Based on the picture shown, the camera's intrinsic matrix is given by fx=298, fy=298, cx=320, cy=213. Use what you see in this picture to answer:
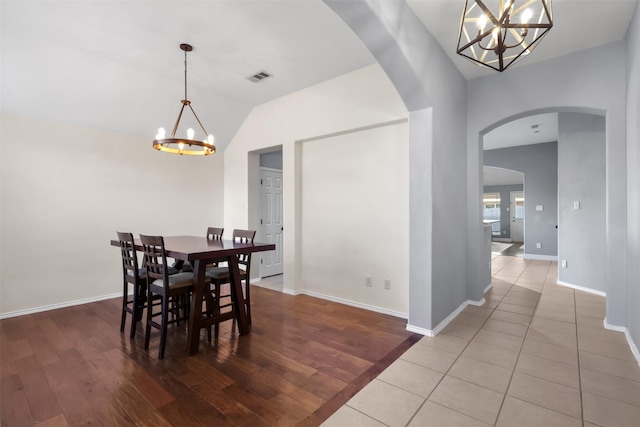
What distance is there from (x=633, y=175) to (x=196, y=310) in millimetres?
3929

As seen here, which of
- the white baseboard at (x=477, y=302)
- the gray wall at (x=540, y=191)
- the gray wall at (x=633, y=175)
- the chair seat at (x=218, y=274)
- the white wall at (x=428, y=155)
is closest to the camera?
the gray wall at (x=633, y=175)

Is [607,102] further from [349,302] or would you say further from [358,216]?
[349,302]

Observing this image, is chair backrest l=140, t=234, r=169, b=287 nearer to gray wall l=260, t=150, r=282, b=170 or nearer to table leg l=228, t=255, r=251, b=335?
table leg l=228, t=255, r=251, b=335

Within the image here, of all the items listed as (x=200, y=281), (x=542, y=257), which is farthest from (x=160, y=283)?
(x=542, y=257)

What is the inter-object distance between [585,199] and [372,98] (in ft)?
12.4

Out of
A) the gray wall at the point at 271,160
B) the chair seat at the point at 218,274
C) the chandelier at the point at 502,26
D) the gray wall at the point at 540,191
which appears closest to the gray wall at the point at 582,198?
the chandelier at the point at 502,26

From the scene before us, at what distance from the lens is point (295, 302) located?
4.05m

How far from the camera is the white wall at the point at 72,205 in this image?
359 cm

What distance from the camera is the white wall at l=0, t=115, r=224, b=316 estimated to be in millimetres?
3592

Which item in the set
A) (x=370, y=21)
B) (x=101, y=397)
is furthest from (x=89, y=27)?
(x=101, y=397)

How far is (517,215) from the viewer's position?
38.4ft

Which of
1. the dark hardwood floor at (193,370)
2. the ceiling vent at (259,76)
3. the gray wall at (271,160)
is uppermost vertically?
the ceiling vent at (259,76)

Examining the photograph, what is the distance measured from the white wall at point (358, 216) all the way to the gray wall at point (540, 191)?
5.75 meters

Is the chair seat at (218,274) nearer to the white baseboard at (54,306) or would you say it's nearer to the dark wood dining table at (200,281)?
the dark wood dining table at (200,281)
